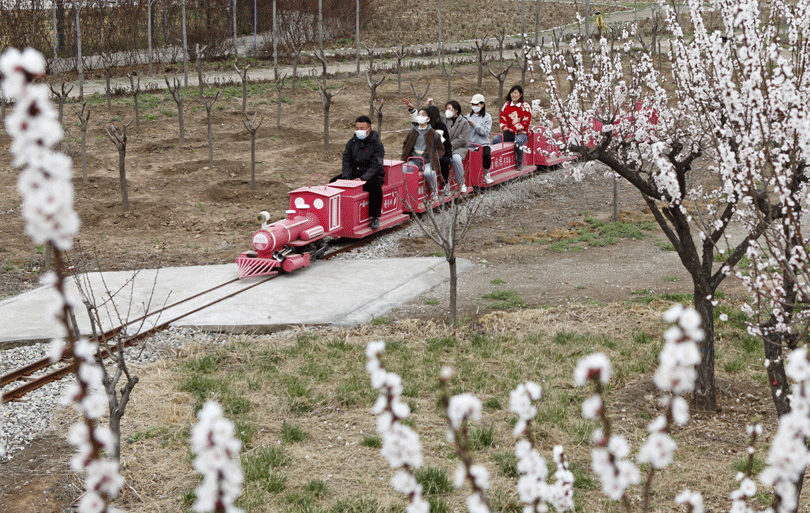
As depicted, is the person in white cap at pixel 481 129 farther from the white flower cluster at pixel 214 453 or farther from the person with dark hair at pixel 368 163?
the white flower cluster at pixel 214 453

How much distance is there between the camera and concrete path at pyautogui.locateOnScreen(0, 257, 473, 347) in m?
9.04

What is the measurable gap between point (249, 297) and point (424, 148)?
4663 mm

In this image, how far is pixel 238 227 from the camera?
44.8ft

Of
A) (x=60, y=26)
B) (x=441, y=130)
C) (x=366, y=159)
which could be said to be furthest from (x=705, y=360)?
(x=60, y=26)

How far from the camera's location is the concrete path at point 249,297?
29.7ft

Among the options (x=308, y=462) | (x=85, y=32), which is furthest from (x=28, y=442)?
(x=85, y=32)

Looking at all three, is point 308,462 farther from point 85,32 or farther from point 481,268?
point 85,32

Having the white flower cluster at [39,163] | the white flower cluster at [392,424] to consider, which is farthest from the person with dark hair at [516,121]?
the white flower cluster at [39,163]

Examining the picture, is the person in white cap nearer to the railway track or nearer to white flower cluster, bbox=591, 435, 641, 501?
the railway track

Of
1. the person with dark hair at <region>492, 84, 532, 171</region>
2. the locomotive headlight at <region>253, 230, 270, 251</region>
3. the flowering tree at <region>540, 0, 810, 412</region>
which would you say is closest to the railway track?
the locomotive headlight at <region>253, 230, 270, 251</region>

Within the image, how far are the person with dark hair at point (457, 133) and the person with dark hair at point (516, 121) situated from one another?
6.06 ft

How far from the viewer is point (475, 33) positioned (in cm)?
4069

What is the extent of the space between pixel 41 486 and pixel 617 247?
8.92m

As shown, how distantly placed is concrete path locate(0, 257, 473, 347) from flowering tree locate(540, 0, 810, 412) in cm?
280
